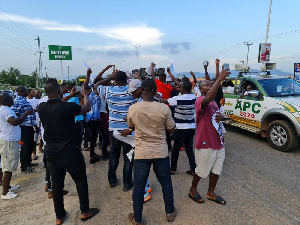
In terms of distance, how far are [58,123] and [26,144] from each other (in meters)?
2.61

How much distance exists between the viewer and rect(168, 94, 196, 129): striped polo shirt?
150 inches

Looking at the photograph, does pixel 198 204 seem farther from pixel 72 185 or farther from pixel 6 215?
pixel 6 215

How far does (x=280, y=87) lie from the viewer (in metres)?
6.04

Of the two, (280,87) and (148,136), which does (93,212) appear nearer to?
(148,136)

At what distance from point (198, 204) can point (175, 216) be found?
1.58ft

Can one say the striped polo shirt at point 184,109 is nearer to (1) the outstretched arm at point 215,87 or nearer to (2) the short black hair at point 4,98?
(1) the outstretched arm at point 215,87

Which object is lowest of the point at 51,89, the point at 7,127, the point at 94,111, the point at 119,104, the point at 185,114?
the point at 7,127

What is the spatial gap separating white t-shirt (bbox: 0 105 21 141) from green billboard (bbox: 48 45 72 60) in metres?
11.2

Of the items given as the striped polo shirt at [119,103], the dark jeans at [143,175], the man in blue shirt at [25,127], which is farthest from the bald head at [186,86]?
the man in blue shirt at [25,127]

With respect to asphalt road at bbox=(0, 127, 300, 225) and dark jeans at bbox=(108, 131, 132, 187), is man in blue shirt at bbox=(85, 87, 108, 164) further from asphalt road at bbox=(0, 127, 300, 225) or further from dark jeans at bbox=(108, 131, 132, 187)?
dark jeans at bbox=(108, 131, 132, 187)

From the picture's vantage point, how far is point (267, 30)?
16188mm

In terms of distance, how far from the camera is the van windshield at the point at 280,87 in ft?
19.3

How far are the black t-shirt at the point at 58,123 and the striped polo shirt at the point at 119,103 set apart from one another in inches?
35.5

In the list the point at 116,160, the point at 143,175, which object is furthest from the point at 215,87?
the point at 116,160
